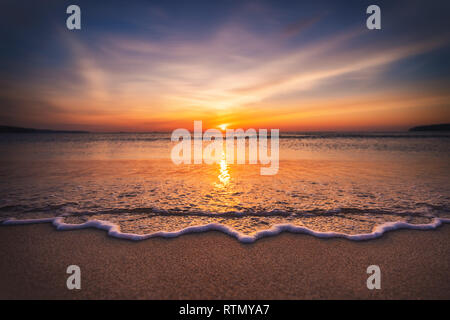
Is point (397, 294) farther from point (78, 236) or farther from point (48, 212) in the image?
point (48, 212)

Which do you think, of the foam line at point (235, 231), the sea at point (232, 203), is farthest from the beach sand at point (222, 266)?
the sea at point (232, 203)

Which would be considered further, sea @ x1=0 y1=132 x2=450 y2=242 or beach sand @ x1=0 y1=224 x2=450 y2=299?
sea @ x1=0 y1=132 x2=450 y2=242

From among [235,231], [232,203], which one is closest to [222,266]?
[235,231]

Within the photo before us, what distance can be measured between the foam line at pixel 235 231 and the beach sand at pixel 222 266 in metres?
0.11

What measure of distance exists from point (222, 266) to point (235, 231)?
0.91 metres

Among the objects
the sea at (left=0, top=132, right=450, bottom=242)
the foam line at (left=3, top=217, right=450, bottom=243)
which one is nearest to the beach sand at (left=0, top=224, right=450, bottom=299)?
the foam line at (left=3, top=217, right=450, bottom=243)

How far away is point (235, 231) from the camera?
3.59 metres

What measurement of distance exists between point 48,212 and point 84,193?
1.28 metres

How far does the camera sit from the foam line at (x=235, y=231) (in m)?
3.43

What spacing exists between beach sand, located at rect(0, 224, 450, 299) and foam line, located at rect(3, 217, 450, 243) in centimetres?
11

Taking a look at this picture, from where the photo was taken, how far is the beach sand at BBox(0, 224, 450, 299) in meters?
2.32

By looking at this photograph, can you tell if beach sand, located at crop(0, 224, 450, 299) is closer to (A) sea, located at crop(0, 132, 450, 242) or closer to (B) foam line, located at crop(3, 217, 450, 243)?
(B) foam line, located at crop(3, 217, 450, 243)

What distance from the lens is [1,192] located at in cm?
583
